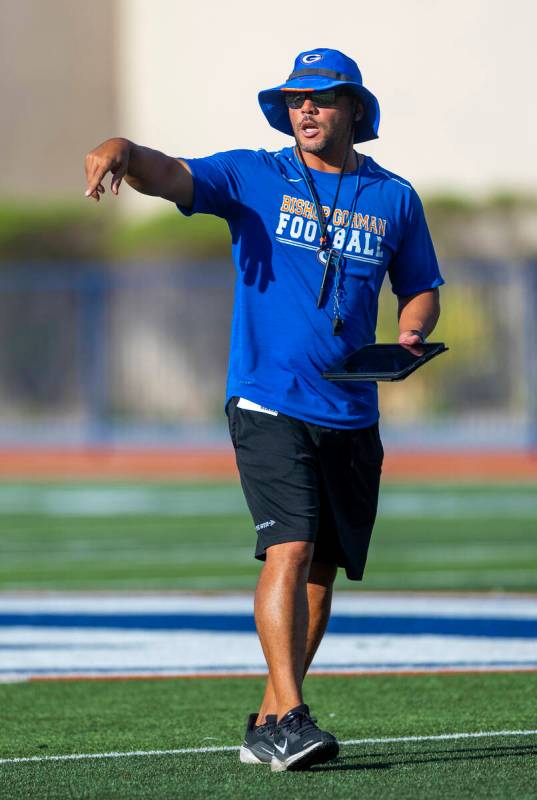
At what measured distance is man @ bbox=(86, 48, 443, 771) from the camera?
18.8ft

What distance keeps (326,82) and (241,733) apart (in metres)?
2.24

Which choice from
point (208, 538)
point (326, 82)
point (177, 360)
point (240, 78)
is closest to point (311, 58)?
point (326, 82)

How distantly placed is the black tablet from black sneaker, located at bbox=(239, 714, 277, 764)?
3.55ft

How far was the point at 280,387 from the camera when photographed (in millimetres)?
5844

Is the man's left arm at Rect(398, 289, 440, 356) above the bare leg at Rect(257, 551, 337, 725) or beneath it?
above

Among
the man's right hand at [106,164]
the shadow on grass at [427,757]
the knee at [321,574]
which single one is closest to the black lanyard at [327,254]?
the man's right hand at [106,164]

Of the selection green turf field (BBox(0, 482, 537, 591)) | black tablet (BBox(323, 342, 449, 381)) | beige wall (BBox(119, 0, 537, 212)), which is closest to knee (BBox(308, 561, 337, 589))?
black tablet (BBox(323, 342, 449, 381))

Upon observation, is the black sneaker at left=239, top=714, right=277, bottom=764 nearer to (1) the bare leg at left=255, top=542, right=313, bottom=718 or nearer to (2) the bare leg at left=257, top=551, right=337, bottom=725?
(1) the bare leg at left=255, top=542, right=313, bottom=718

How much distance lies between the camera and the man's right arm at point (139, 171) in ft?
17.9

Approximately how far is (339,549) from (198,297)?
66.7 feet

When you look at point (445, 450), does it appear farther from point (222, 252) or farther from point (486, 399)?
point (222, 252)

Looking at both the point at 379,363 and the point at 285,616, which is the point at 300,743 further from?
the point at 379,363

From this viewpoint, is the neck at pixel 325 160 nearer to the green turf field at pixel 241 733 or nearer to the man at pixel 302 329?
the man at pixel 302 329

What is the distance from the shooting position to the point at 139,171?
225 inches
